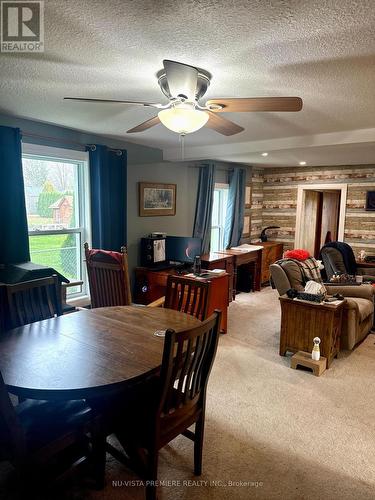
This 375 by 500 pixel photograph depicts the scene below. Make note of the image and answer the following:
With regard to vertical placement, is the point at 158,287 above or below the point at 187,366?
below

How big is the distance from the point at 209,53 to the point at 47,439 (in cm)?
197

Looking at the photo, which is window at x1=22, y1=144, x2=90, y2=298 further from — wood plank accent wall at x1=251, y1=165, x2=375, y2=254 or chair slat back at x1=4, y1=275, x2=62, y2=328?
wood plank accent wall at x1=251, y1=165, x2=375, y2=254

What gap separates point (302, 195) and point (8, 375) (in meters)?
6.11

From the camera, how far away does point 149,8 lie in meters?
1.30

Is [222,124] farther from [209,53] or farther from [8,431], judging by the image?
[8,431]

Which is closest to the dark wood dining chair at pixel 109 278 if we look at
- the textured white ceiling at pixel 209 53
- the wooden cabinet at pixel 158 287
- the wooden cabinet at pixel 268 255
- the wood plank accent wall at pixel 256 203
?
the wooden cabinet at pixel 158 287

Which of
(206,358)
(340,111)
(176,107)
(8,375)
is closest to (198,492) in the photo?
(206,358)

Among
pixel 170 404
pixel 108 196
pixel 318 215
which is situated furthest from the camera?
pixel 318 215

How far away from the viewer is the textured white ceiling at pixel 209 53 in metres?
1.31

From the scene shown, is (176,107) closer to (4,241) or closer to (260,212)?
(4,241)

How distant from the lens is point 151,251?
170 inches

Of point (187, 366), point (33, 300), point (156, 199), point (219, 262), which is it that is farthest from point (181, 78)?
point (219, 262)

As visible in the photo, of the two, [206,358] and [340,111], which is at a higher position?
[340,111]

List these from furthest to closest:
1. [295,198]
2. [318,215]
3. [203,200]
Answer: [318,215], [295,198], [203,200]
